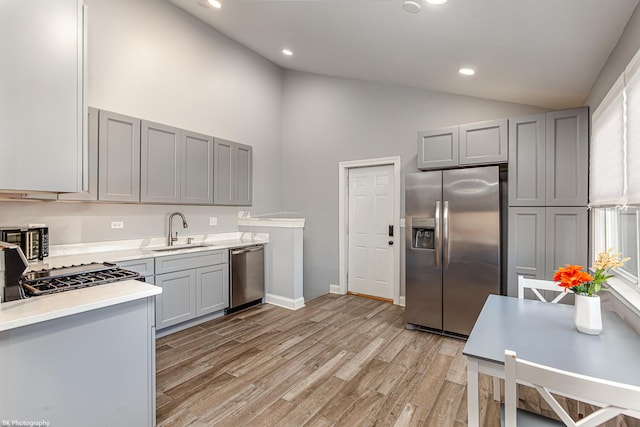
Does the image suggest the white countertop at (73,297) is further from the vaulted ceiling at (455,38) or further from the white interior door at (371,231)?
the white interior door at (371,231)

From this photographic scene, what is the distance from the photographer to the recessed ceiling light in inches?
81.0

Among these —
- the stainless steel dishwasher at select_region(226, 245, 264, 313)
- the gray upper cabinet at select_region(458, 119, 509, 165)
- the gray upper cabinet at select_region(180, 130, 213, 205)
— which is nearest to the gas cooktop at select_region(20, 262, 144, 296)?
the gray upper cabinet at select_region(180, 130, 213, 205)

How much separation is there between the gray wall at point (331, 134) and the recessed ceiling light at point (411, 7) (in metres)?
2.06

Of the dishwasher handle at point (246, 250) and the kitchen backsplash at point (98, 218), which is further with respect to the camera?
the dishwasher handle at point (246, 250)

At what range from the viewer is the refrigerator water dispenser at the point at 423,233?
340 cm

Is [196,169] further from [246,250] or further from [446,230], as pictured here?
[446,230]

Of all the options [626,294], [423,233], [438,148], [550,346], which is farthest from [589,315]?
[438,148]

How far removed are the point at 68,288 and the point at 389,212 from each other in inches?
149

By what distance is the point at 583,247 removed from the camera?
9.03 ft

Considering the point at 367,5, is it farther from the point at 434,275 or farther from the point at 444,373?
the point at 444,373

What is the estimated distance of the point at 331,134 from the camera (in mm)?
5035

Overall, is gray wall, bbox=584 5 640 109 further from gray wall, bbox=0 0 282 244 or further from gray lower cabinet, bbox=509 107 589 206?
gray wall, bbox=0 0 282 244

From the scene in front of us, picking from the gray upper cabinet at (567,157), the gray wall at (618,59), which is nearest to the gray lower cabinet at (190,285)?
the gray upper cabinet at (567,157)

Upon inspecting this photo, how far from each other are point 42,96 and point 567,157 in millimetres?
3888
